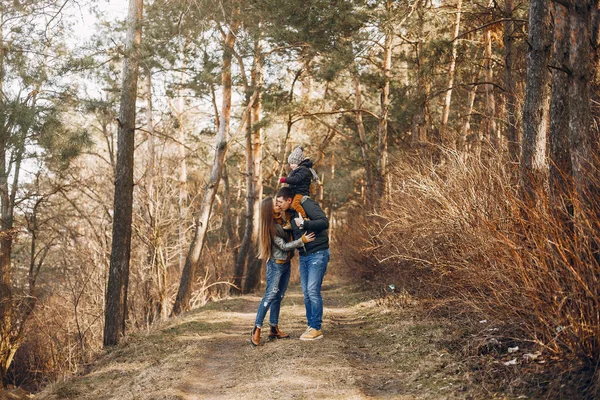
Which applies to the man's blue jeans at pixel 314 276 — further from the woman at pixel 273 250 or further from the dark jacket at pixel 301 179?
the dark jacket at pixel 301 179

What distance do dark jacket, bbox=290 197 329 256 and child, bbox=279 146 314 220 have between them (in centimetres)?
8

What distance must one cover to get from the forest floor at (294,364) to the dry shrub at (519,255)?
2.41ft

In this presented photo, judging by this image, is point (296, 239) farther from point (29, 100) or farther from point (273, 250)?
point (29, 100)

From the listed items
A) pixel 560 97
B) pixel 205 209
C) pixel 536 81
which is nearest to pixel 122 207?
pixel 205 209

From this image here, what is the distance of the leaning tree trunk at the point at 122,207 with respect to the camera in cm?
1152

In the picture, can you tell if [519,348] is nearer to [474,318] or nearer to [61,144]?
[474,318]

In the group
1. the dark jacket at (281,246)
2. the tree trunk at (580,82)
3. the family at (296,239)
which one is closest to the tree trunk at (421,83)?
the family at (296,239)

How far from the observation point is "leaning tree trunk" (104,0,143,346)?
11.5m

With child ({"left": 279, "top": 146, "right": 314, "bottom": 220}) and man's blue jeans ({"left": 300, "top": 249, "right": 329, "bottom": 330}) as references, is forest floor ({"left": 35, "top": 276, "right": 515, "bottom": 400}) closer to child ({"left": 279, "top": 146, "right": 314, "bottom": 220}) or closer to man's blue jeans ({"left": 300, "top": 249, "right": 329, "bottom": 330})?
man's blue jeans ({"left": 300, "top": 249, "right": 329, "bottom": 330})

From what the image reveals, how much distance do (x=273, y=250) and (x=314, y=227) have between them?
2.28 ft

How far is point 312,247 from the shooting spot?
7227mm

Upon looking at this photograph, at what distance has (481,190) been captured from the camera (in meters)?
6.59

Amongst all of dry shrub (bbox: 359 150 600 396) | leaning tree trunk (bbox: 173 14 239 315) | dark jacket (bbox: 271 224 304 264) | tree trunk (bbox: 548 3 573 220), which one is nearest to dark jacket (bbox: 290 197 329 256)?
dark jacket (bbox: 271 224 304 264)

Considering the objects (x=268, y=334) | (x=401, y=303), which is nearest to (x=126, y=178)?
(x=268, y=334)
